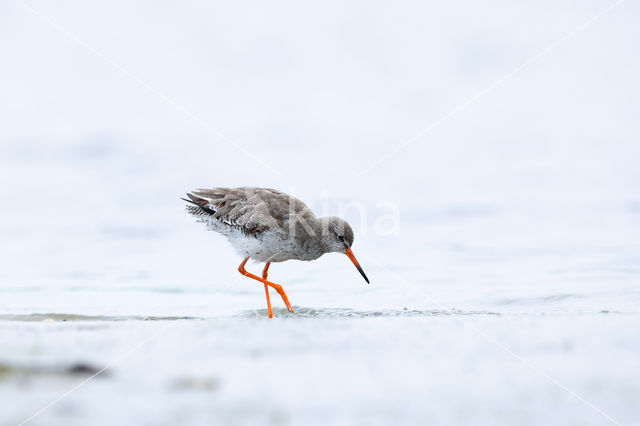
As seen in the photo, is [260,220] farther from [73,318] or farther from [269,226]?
[73,318]

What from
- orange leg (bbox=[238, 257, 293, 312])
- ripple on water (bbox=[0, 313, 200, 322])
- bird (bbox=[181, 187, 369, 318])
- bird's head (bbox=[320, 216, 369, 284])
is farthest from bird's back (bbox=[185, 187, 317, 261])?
ripple on water (bbox=[0, 313, 200, 322])

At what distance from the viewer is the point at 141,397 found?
4309mm

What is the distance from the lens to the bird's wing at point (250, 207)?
28.9ft

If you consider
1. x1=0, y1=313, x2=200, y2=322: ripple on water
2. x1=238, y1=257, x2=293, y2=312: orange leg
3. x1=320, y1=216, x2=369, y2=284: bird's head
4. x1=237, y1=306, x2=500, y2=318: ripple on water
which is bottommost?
x1=237, y1=306, x2=500, y2=318: ripple on water

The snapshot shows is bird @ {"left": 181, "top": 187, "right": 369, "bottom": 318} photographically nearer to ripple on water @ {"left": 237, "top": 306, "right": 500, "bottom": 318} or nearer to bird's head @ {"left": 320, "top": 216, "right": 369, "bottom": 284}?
bird's head @ {"left": 320, "top": 216, "right": 369, "bottom": 284}

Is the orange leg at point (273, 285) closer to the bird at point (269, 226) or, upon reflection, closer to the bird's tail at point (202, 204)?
the bird at point (269, 226)

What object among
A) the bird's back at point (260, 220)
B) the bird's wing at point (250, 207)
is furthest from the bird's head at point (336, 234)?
the bird's wing at point (250, 207)

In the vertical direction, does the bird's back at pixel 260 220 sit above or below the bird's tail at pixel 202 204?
below

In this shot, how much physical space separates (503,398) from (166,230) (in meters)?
9.27

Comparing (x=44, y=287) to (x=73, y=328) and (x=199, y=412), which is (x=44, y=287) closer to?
(x=73, y=328)

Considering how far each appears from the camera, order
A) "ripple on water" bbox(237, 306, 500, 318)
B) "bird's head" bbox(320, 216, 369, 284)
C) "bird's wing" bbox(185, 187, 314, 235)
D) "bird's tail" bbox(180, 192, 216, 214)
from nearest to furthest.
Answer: "ripple on water" bbox(237, 306, 500, 318)
"bird's wing" bbox(185, 187, 314, 235)
"bird's head" bbox(320, 216, 369, 284)
"bird's tail" bbox(180, 192, 216, 214)

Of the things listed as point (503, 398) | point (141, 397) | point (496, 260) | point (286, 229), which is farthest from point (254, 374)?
point (496, 260)

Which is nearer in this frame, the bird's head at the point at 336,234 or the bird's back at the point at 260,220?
the bird's back at the point at 260,220

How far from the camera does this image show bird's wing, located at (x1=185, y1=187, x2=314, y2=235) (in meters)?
8.82
